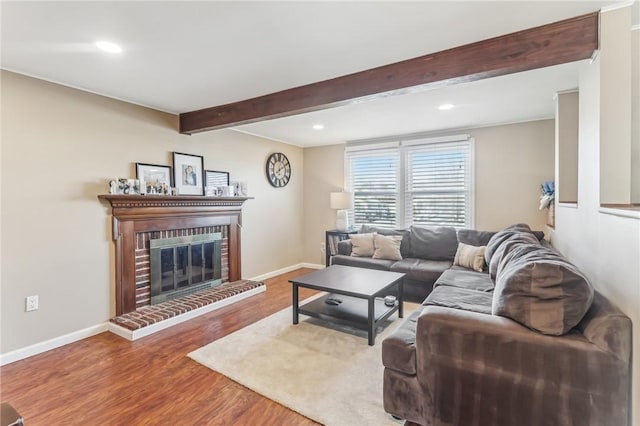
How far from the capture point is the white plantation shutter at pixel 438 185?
455 cm

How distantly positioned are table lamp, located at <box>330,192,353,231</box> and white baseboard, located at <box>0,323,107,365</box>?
11.5ft

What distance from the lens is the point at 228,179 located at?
4.46m

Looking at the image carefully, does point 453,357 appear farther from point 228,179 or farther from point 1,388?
point 228,179

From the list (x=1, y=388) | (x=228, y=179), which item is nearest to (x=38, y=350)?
(x=1, y=388)

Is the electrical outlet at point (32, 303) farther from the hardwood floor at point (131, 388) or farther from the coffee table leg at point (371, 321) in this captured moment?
the coffee table leg at point (371, 321)

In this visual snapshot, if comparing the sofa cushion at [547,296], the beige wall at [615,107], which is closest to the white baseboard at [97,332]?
the sofa cushion at [547,296]

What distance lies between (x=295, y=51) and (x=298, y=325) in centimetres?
249

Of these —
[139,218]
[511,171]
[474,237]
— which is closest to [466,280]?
[474,237]

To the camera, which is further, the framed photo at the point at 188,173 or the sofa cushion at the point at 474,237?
the sofa cushion at the point at 474,237

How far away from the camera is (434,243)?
4.30 m

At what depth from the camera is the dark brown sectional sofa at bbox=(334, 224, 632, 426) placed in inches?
52.7

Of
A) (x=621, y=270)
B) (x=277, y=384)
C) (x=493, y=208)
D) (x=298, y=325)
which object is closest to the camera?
(x=621, y=270)

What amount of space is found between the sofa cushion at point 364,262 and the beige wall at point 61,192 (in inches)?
104

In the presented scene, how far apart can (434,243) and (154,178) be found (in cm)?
370
